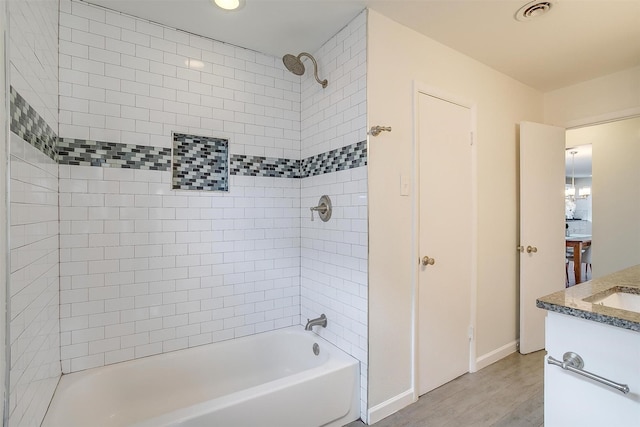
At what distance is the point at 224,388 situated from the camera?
2111 mm

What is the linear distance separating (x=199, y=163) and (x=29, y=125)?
99 centimetres

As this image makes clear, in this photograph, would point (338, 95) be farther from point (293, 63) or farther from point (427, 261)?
point (427, 261)

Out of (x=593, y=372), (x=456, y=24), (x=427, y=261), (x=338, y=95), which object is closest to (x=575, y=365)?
(x=593, y=372)

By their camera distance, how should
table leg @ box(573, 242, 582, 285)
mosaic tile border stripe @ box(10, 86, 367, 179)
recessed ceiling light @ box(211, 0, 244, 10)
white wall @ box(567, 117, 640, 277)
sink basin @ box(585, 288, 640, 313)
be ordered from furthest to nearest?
table leg @ box(573, 242, 582, 285)
white wall @ box(567, 117, 640, 277)
recessed ceiling light @ box(211, 0, 244, 10)
sink basin @ box(585, 288, 640, 313)
mosaic tile border stripe @ box(10, 86, 367, 179)

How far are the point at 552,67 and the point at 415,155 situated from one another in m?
1.63

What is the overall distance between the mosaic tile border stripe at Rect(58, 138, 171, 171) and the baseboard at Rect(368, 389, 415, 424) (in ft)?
6.65

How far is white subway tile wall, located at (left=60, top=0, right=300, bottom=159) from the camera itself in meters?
1.75

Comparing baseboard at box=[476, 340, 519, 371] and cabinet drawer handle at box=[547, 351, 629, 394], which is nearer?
cabinet drawer handle at box=[547, 351, 629, 394]

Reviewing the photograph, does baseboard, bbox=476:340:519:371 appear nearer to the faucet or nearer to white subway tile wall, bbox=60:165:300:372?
the faucet

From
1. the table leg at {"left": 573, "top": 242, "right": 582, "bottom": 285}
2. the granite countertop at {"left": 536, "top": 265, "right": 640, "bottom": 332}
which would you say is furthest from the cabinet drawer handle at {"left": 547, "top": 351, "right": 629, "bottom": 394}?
the table leg at {"left": 573, "top": 242, "right": 582, "bottom": 285}

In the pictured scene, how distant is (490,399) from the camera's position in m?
2.04

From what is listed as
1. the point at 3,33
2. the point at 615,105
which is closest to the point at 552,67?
the point at 615,105

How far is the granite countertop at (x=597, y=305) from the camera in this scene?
100 centimetres

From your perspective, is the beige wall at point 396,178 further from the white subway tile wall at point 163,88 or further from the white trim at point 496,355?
the white subway tile wall at point 163,88
